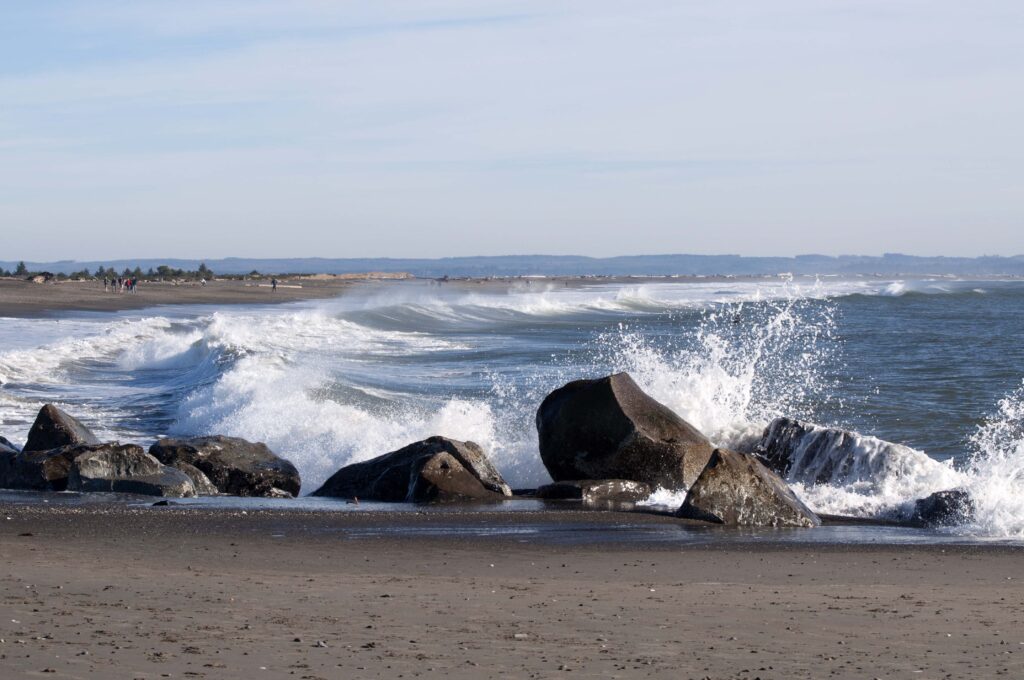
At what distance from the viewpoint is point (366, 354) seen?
102 ft

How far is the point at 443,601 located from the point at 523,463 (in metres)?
8.25

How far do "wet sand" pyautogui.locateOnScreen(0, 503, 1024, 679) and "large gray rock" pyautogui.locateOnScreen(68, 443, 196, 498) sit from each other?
5.76 feet

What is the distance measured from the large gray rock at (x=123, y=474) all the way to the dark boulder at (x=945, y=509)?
6.82 m

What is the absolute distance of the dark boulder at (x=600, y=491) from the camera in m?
12.2

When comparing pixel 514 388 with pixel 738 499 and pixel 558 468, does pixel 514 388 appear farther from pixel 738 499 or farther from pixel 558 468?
pixel 738 499

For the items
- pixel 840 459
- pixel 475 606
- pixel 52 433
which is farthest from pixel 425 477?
pixel 475 606

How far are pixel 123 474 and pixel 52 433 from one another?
2.01 m

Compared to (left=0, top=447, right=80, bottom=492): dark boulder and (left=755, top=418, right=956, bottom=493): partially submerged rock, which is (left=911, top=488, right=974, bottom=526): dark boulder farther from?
(left=0, top=447, right=80, bottom=492): dark boulder

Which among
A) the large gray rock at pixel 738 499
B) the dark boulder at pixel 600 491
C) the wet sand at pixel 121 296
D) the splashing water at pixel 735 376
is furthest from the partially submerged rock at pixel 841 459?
the wet sand at pixel 121 296

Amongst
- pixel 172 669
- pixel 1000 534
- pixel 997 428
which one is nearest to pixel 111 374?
pixel 997 428

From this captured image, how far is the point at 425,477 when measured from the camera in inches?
481

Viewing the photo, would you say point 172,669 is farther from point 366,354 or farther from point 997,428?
point 366,354

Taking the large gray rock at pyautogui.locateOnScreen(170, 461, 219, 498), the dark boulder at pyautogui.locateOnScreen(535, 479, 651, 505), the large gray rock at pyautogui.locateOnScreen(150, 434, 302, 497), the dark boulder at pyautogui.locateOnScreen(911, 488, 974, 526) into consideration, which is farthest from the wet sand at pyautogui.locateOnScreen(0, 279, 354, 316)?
the dark boulder at pyautogui.locateOnScreen(911, 488, 974, 526)

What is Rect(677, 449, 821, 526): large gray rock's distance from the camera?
10992mm
